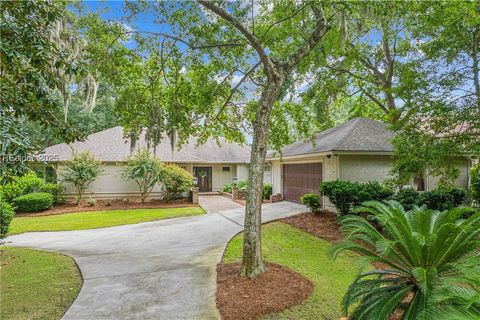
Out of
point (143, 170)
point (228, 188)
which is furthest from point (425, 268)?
point (228, 188)

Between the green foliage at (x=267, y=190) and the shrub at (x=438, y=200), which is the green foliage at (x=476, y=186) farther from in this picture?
the green foliage at (x=267, y=190)

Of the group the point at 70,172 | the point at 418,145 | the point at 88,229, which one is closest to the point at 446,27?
the point at 418,145

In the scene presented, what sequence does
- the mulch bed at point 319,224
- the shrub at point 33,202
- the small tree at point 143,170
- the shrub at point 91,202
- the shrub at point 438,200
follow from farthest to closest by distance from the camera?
the shrub at point 91,202 < the small tree at point 143,170 < the shrub at point 33,202 < the mulch bed at point 319,224 < the shrub at point 438,200

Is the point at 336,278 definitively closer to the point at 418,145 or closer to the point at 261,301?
the point at 261,301

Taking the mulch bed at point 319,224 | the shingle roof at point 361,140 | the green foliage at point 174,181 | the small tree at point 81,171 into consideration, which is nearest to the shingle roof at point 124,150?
the small tree at point 81,171

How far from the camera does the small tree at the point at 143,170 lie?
16830 millimetres

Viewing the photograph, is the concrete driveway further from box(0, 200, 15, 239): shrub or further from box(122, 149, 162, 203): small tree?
box(122, 149, 162, 203): small tree

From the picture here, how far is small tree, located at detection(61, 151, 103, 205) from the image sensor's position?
16.6 meters

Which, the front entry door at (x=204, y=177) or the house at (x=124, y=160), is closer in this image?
the house at (x=124, y=160)

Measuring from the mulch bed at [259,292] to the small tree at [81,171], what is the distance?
1338 centimetres

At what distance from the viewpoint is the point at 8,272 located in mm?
6586

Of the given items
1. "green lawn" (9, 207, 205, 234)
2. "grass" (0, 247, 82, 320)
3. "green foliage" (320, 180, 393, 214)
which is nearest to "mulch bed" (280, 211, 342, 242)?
"green foliage" (320, 180, 393, 214)

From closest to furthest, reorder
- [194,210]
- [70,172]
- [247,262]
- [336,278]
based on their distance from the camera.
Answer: [247,262] → [336,278] → [194,210] → [70,172]

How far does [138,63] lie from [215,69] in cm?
220
